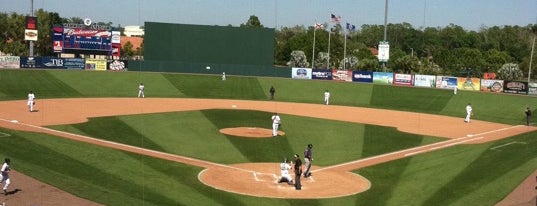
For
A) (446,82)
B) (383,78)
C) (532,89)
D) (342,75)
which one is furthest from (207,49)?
(532,89)

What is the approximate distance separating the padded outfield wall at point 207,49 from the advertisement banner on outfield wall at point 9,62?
15259 mm

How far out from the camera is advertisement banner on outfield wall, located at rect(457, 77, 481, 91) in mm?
67312

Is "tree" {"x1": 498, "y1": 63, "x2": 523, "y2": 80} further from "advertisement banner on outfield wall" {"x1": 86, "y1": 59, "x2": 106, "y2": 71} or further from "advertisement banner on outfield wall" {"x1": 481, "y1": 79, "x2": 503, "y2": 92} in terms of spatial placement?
"advertisement banner on outfield wall" {"x1": 86, "y1": 59, "x2": 106, "y2": 71}

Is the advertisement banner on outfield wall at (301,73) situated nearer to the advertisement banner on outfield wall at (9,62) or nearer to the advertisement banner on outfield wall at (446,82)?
the advertisement banner on outfield wall at (446,82)

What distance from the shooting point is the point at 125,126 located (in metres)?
35.4

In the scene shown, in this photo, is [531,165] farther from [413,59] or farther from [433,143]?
[413,59]

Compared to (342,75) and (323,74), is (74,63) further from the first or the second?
(342,75)

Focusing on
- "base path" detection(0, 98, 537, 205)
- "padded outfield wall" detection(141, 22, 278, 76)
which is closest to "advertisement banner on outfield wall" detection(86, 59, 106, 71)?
"padded outfield wall" detection(141, 22, 278, 76)

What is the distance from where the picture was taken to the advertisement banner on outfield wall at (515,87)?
64750 millimetres

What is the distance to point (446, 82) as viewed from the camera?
68.9 m

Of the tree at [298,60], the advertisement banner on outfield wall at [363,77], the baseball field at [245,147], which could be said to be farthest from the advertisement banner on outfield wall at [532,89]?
the tree at [298,60]

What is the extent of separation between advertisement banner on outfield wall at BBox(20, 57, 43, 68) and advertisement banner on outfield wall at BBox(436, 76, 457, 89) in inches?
1949

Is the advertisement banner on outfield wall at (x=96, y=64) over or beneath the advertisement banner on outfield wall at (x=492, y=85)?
over

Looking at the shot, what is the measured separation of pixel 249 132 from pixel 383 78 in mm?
41694
